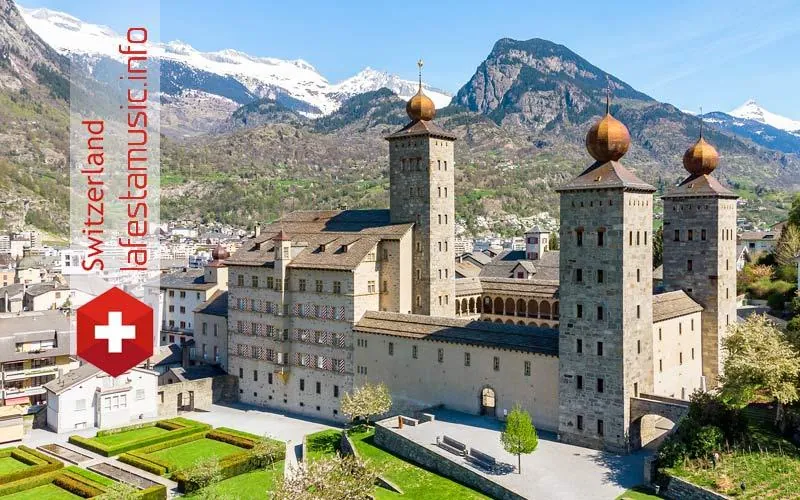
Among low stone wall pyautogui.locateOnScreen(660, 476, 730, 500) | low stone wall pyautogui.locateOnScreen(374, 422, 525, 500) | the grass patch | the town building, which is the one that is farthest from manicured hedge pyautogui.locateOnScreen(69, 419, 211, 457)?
low stone wall pyautogui.locateOnScreen(660, 476, 730, 500)

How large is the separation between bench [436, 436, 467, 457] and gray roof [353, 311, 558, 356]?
28.8ft

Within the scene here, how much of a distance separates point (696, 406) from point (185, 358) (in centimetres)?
5701

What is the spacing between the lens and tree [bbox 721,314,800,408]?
148 ft

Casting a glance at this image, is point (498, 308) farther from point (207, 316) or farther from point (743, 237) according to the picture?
point (743, 237)

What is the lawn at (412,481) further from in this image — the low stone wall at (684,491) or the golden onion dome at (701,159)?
the golden onion dome at (701,159)

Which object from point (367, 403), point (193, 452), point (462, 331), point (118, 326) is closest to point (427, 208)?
point (462, 331)

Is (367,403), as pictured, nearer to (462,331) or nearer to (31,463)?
(462,331)

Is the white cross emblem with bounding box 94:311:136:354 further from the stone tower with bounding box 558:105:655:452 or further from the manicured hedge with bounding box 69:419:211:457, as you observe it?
the stone tower with bounding box 558:105:655:452

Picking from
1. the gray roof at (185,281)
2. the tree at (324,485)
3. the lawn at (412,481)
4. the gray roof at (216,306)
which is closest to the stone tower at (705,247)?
the lawn at (412,481)

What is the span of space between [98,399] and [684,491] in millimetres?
51544

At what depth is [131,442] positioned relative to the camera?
6069cm

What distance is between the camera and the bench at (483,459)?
46750mm

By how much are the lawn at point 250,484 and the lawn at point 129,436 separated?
13739 mm

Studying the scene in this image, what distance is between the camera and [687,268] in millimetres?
66438
